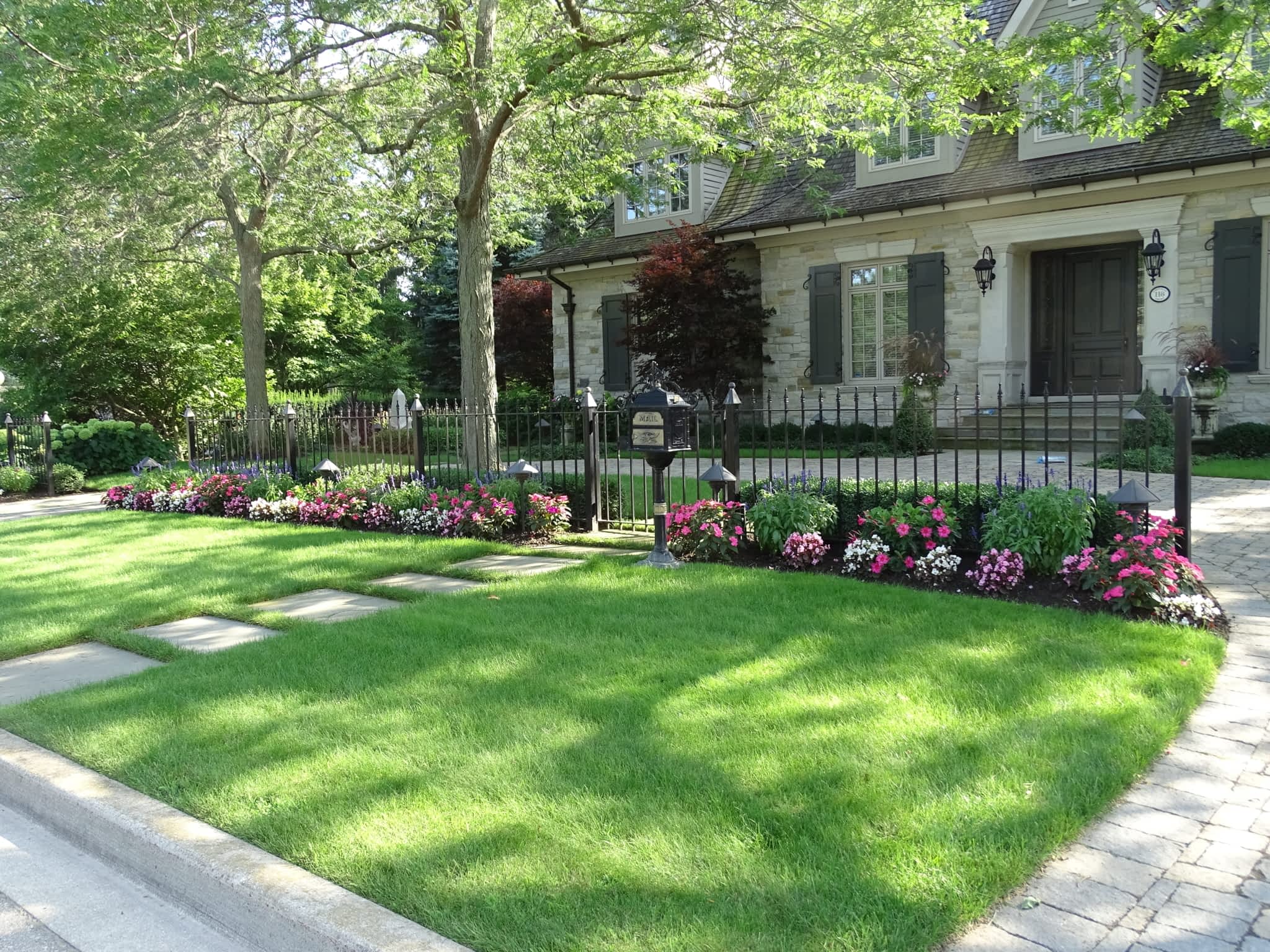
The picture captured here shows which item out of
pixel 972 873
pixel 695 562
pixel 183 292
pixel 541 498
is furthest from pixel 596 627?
pixel 183 292

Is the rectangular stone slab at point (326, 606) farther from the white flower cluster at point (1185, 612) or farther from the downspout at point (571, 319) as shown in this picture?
the downspout at point (571, 319)

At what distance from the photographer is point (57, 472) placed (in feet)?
50.0

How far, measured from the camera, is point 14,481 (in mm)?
14844

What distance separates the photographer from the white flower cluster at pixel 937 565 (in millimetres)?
6000

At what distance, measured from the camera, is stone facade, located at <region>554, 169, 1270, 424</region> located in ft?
43.3

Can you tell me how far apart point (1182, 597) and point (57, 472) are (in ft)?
52.3

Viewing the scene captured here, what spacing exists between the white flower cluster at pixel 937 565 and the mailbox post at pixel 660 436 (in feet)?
5.68

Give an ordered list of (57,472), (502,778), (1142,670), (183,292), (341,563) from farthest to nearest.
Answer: (183,292), (57,472), (341,563), (1142,670), (502,778)

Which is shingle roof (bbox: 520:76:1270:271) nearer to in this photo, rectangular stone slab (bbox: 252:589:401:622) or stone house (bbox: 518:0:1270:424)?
stone house (bbox: 518:0:1270:424)

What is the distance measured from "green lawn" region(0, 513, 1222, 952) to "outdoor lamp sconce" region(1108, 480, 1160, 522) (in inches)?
29.6

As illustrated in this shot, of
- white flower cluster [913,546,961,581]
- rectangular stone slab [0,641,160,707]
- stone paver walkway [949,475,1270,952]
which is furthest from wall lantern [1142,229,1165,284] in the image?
rectangular stone slab [0,641,160,707]

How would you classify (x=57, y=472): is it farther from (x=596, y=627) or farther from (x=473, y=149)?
(x=596, y=627)

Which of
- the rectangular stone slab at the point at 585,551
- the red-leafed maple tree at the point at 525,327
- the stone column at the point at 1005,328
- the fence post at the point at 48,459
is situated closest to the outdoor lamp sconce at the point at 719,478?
the rectangular stone slab at the point at 585,551

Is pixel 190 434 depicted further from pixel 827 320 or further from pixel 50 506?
pixel 827 320
